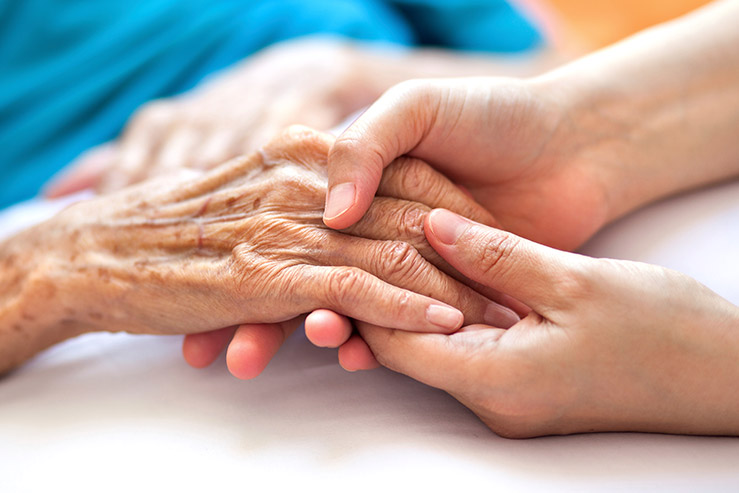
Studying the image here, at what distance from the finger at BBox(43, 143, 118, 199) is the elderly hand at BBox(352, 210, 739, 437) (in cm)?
108

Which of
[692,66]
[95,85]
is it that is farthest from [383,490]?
[95,85]

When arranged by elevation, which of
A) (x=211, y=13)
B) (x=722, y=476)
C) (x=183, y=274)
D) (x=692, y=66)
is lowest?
(x=722, y=476)

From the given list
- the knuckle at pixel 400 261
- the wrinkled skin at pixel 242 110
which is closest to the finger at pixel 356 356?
the knuckle at pixel 400 261

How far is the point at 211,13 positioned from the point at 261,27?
0.51 feet

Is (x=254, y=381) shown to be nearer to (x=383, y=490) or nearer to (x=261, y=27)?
(x=383, y=490)

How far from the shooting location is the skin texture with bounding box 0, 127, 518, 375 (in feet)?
2.62

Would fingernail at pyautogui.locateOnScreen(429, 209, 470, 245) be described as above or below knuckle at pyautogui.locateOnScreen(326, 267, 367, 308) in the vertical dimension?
above

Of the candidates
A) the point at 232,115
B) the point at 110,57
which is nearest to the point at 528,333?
the point at 232,115

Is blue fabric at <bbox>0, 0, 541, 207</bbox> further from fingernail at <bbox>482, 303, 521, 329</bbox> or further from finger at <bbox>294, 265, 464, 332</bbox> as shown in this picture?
fingernail at <bbox>482, 303, 521, 329</bbox>

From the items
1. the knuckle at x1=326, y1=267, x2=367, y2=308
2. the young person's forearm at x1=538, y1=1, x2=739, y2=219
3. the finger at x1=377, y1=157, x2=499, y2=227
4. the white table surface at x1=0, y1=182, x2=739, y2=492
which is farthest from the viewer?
the young person's forearm at x1=538, y1=1, x2=739, y2=219

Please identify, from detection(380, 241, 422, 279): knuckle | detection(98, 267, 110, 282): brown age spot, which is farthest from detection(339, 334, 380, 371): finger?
detection(98, 267, 110, 282): brown age spot

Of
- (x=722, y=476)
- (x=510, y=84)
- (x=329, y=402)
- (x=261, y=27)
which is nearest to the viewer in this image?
(x=722, y=476)

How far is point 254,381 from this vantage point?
874 millimetres

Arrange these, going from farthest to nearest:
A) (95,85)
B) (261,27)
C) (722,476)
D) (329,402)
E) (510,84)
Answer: (261,27) → (95,85) → (510,84) → (329,402) → (722,476)
